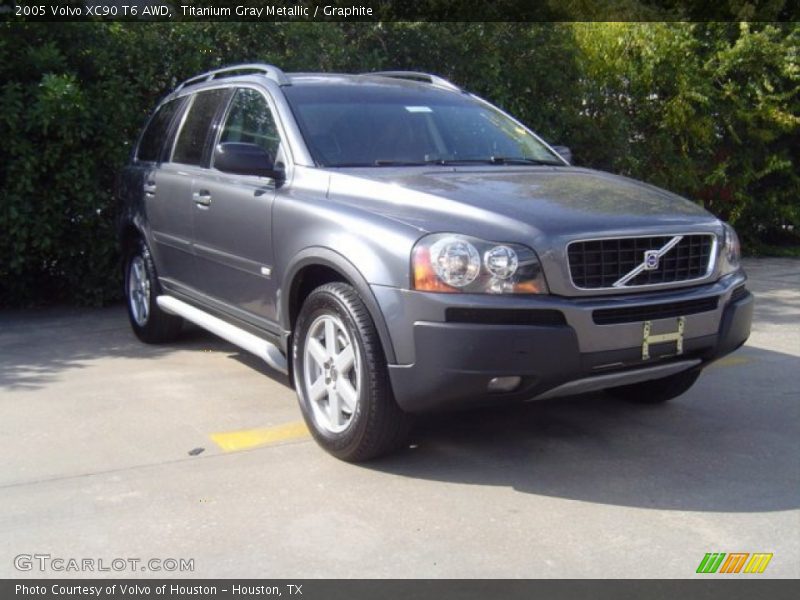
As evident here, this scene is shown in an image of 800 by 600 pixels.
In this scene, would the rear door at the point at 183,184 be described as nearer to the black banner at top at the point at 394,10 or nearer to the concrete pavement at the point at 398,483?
the concrete pavement at the point at 398,483

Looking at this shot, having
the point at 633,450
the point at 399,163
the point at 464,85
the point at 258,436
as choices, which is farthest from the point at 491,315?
the point at 464,85

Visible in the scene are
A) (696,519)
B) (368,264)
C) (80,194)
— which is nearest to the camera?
(696,519)

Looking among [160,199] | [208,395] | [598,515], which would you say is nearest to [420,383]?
[598,515]

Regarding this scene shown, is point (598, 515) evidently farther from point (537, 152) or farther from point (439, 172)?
point (537, 152)

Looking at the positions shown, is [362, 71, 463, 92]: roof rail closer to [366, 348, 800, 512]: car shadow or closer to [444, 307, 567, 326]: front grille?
[366, 348, 800, 512]: car shadow

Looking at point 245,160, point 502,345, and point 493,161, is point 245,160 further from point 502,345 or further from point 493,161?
point 502,345

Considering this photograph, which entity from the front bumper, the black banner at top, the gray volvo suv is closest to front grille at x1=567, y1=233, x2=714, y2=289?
the gray volvo suv

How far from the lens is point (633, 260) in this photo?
14.4ft

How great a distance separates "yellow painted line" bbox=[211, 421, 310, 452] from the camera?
4.97m

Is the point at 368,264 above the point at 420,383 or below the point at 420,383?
above

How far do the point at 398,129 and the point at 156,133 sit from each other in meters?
2.56

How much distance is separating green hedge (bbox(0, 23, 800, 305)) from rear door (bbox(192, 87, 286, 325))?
2.59m

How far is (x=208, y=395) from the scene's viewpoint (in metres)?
5.91

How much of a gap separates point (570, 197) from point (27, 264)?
5.57 metres
